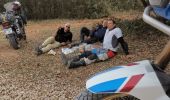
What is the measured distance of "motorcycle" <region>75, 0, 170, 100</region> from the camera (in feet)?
8.20

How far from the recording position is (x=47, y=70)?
783 cm

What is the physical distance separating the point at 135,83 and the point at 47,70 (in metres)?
5.39

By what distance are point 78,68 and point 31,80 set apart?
39.5 inches

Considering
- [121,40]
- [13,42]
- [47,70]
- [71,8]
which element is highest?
[121,40]

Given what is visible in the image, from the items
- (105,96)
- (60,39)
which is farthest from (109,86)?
(60,39)

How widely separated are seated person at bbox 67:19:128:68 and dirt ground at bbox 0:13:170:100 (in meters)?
0.12

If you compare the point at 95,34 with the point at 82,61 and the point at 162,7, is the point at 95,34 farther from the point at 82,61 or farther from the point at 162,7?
the point at 162,7

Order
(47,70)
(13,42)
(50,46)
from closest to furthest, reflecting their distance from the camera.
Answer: (47,70)
(50,46)
(13,42)

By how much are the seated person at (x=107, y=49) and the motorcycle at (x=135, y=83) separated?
17.2 feet

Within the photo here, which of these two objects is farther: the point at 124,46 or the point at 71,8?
the point at 71,8

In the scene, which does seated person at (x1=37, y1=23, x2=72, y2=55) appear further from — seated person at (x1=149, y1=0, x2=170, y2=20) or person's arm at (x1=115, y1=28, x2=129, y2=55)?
seated person at (x1=149, y1=0, x2=170, y2=20)

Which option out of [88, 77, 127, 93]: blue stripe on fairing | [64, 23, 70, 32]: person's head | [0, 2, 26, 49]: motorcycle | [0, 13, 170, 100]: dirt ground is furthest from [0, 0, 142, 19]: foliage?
[88, 77, 127, 93]: blue stripe on fairing

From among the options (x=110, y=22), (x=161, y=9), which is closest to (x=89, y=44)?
(x=110, y=22)

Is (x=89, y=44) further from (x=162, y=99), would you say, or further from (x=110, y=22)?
(x=162, y=99)
